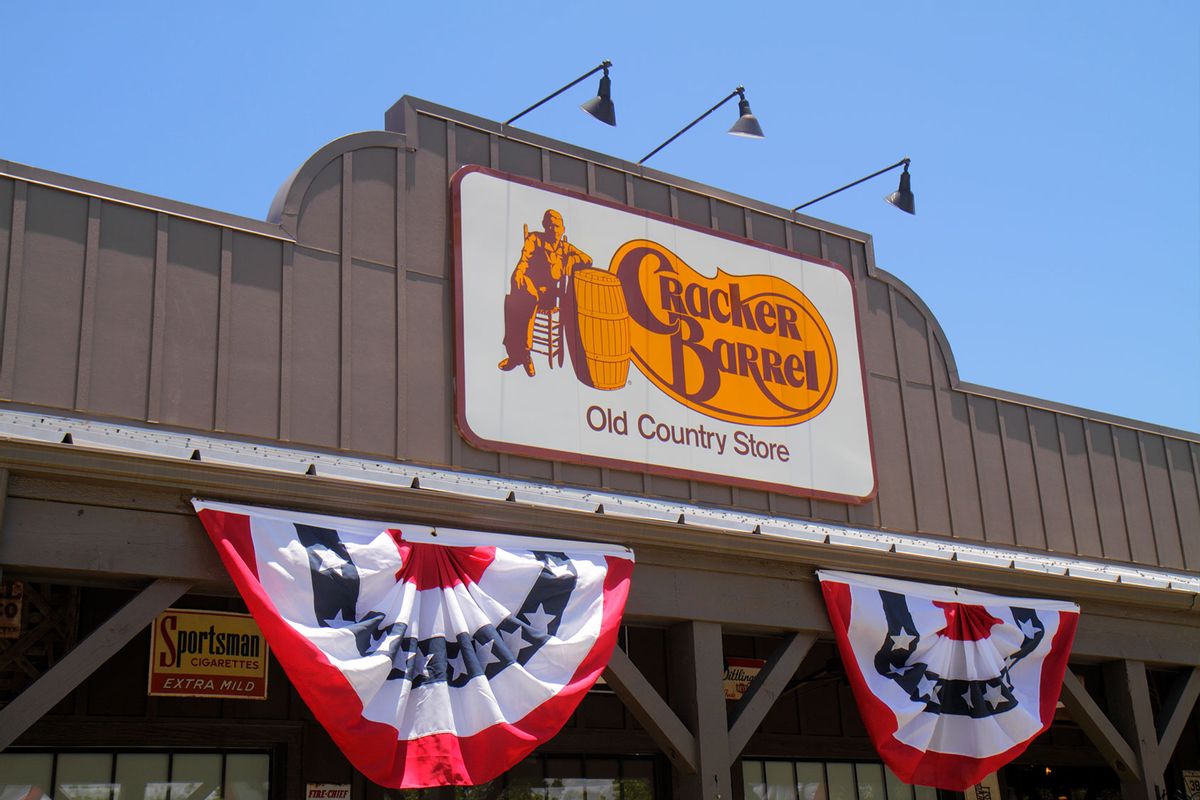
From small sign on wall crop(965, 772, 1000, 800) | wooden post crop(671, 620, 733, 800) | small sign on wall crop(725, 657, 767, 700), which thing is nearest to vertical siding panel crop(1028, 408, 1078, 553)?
small sign on wall crop(965, 772, 1000, 800)

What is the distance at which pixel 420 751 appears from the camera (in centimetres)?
866

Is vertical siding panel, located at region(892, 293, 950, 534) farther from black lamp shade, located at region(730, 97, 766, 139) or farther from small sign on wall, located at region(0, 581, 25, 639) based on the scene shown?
small sign on wall, located at region(0, 581, 25, 639)

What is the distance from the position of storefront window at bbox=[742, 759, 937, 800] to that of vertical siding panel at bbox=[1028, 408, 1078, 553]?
3260mm

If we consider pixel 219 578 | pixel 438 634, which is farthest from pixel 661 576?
pixel 219 578

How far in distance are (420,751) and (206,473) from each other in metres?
2.28

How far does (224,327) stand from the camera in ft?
30.3

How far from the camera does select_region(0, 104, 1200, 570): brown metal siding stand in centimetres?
870

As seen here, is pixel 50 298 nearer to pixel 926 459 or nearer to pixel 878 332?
pixel 878 332

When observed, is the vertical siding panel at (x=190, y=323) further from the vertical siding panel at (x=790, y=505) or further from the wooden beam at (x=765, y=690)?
the vertical siding panel at (x=790, y=505)

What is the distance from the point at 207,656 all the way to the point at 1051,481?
346 inches

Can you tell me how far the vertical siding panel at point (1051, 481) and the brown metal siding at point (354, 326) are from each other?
0.98ft

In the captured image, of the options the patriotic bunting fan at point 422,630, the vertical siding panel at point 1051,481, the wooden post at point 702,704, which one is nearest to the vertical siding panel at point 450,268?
the patriotic bunting fan at point 422,630

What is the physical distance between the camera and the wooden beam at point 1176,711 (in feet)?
42.8

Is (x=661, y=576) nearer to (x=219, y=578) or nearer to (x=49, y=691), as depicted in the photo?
(x=219, y=578)
